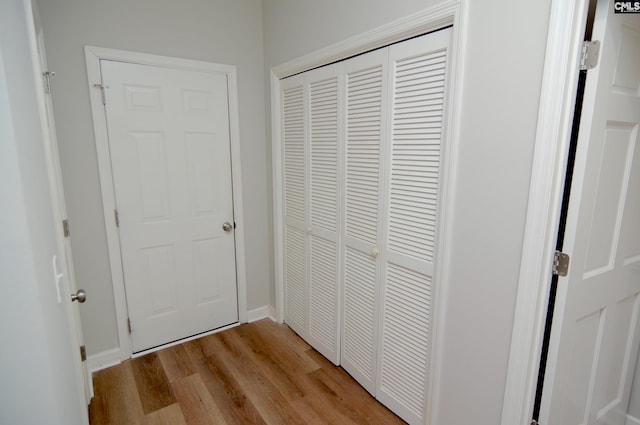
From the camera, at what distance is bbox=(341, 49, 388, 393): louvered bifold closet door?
170 centimetres

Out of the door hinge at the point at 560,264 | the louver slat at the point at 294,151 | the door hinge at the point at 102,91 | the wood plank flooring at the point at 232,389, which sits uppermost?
the door hinge at the point at 102,91

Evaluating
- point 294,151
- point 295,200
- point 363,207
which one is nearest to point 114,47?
point 294,151

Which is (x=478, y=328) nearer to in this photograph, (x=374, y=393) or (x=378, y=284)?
(x=378, y=284)

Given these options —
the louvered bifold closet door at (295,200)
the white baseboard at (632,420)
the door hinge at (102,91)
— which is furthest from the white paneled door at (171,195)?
the white baseboard at (632,420)

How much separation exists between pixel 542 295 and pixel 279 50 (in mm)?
2227

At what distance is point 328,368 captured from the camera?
87.3 inches

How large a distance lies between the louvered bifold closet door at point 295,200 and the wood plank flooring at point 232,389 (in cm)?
32

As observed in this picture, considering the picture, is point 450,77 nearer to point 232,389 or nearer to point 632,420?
point 632,420

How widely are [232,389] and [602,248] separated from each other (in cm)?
208

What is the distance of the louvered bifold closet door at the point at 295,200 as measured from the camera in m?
2.29

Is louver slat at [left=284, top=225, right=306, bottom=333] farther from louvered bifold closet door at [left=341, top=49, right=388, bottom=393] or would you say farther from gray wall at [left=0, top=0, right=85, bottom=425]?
gray wall at [left=0, top=0, right=85, bottom=425]

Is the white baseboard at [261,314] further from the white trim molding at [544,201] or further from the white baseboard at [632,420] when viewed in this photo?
the white baseboard at [632,420]

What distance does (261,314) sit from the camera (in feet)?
9.54

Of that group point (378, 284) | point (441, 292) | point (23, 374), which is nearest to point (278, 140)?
point (378, 284)
